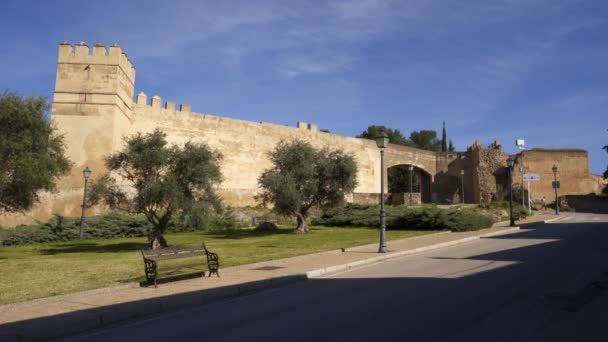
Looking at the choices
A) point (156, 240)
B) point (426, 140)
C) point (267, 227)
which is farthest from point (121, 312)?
point (426, 140)

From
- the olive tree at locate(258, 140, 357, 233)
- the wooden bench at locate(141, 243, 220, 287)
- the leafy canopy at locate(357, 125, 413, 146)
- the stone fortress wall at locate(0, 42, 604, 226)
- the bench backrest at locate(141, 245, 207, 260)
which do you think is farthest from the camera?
the leafy canopy at locate(357, 125, 413, 146)

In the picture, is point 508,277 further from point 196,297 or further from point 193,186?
point 193,186

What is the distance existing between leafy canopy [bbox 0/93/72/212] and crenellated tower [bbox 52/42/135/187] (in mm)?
12668

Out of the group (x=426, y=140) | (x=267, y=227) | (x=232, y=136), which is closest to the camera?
(x=267, y=227)

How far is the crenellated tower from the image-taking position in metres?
30.3

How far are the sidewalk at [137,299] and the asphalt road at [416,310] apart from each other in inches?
15.5

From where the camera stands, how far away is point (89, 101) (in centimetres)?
3091

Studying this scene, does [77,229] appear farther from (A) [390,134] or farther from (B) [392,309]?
(A) [390,134]

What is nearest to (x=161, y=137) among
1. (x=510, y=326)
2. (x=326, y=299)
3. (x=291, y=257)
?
(x=291, y=257)

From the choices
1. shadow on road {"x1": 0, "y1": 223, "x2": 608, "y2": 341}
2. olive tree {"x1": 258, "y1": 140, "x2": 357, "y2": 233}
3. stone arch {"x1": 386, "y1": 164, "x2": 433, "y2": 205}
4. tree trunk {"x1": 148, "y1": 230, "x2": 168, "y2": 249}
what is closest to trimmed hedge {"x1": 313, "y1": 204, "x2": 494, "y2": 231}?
olive tree {"x1": 258, "y1": 140, "x2": 357, "y2": 233}

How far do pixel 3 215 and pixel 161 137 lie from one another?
1469cm

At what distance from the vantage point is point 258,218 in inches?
1318

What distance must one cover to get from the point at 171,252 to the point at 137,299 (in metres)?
2.39

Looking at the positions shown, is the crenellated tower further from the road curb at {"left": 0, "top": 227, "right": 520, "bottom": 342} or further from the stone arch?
the stone arch
